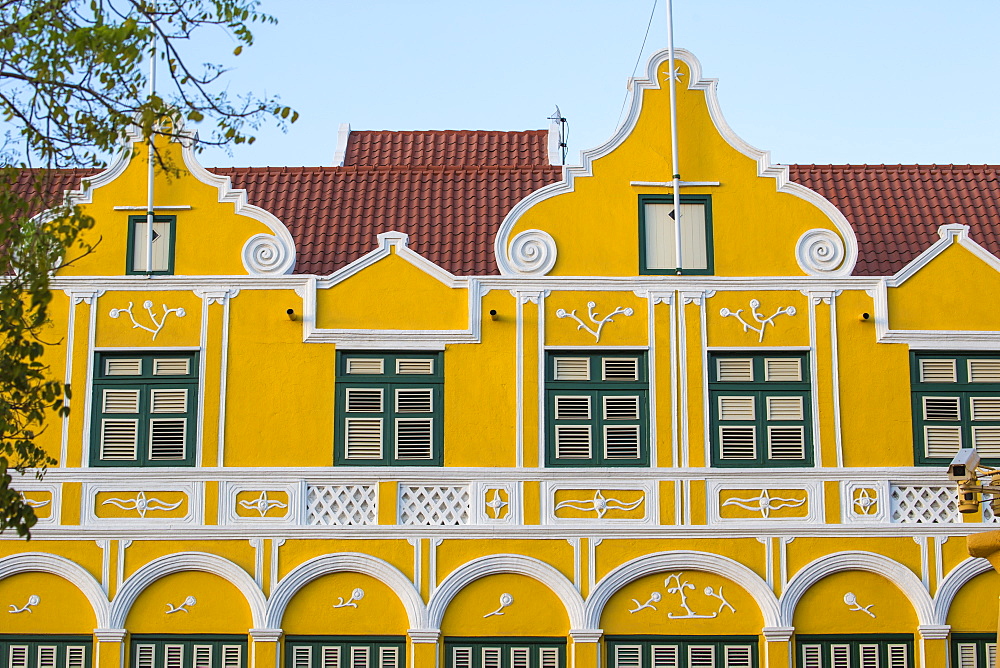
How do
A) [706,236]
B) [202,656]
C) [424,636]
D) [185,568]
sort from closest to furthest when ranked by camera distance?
[424,636]
[202,656]
[185,568]
[706,236]

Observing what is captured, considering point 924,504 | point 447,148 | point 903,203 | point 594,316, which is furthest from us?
point 447,148

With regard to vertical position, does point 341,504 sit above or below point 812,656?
above

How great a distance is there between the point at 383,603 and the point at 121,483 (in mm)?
3988

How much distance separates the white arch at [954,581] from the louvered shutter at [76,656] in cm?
1157

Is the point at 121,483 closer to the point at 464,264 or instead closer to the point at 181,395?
the point at 181,395

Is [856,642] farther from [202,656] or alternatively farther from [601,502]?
[202,656]

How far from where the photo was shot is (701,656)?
21062 mm

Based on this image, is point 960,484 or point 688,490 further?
point 688,490

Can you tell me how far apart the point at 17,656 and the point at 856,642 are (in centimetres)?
1142

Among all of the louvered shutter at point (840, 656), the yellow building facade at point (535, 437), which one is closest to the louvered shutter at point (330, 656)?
the yellow building facade at point (535, 437)

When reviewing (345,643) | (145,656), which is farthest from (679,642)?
(145,656)

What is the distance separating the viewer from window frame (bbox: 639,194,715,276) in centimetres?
2228

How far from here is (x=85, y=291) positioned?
22.1 m

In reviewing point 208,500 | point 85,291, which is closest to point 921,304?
point 208,500
